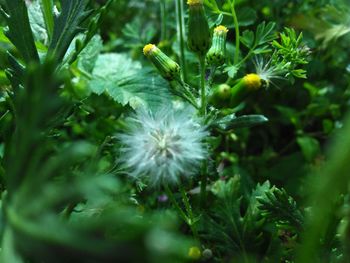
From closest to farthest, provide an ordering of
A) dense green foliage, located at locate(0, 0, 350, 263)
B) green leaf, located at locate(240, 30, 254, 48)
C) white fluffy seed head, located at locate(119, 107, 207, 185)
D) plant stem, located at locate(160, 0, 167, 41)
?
dense green foliage, located at locate(0, 0, 350, 263) → white fluffy seed head, located at locate(119, 107, 207, 185) → green leaf, located at locate(240, 30, 254, 48) → plant stem, located at locate(160, 0, 167, 41)

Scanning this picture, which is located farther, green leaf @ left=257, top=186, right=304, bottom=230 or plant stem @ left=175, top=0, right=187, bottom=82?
plant stem @ left=175, top=0, right=187, bottom=82

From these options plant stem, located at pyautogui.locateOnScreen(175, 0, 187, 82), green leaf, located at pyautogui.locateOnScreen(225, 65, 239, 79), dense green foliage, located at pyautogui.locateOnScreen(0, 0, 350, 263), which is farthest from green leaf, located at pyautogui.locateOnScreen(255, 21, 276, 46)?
plant stem, located at pyautogui.locateOnScreen(175, 0, 187, 82)

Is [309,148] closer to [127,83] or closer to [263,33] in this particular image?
[263,33]

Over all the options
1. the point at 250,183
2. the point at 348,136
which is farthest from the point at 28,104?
the point at 250,183

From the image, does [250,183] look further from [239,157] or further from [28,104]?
[28,104]

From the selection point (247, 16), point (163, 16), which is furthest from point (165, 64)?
point (163, 16)

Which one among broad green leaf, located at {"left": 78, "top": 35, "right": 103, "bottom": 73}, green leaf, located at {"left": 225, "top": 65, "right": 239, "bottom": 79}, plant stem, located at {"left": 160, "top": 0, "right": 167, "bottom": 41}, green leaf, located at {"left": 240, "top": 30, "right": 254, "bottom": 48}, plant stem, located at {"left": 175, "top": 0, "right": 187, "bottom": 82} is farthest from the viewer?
plant stem, located at {"left": 160, "top": 0, "right": 167, "bottom": 41}

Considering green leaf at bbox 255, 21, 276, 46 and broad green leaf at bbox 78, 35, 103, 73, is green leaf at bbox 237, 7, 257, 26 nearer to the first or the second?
green leaf at bbox 255, 21, 276, 46
